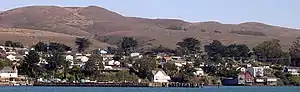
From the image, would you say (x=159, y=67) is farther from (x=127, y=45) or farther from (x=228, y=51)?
(x=127, y=45)

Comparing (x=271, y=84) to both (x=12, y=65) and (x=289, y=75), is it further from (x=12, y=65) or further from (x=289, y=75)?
(x=12, y=65)

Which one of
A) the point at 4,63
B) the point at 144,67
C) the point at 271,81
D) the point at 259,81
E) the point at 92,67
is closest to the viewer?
the point at 92,67

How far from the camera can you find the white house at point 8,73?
96.0m

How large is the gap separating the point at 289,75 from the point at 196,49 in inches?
939

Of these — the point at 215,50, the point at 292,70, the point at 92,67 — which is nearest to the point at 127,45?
the point at 215,50

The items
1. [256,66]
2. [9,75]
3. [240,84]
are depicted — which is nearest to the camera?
[9,75]

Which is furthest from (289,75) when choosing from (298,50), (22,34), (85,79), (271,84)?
(22,34)

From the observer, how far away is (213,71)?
109188 millimetres

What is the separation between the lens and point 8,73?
9681 centimetres

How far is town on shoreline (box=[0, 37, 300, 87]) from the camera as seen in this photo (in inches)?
3834

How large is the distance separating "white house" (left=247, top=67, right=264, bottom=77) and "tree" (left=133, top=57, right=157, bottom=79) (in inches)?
665

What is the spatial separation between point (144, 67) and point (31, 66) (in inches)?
529

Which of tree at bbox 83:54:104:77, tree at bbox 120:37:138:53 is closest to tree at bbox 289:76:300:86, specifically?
tree at bbox 83:54:104:77

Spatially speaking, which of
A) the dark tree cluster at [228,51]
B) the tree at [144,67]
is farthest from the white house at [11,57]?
the dark tree cluster at [228,51]
